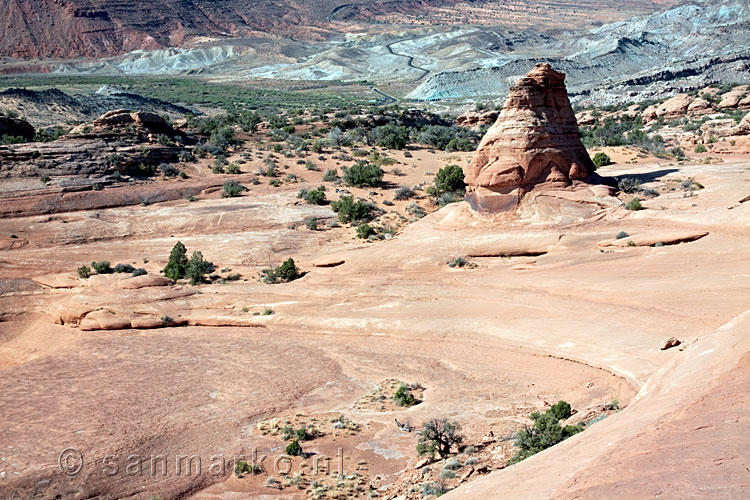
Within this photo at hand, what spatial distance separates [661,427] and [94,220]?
28.1 m

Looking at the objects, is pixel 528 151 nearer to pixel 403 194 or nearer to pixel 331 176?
pixel 403 194

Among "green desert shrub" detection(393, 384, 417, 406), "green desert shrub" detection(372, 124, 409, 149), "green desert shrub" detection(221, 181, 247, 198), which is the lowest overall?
"green desert shrub" detection(393, 384, 417, 406)

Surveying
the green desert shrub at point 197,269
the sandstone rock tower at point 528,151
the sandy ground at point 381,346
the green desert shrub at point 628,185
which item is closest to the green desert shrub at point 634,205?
the sandy ground at point 381,346

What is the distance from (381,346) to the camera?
18172 millimetres

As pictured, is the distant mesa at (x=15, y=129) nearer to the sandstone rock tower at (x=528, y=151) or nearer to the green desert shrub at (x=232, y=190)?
the green desert shrub at (x=232, y=190)

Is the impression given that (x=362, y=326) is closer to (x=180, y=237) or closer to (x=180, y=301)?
(x=180, y=301)

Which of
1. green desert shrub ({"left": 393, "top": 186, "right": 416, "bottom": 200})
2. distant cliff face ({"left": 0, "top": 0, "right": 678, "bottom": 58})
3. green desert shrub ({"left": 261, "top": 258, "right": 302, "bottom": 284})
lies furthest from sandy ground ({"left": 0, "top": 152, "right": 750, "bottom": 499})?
distant cliff face ({"left": 0, "top": 0, "right": 678, "bottom": 58})

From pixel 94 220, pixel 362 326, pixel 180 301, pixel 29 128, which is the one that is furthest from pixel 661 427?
pixel 29 128

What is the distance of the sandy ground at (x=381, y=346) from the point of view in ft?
36.5

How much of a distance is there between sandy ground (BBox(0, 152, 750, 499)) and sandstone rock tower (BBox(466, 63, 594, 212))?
1092mm

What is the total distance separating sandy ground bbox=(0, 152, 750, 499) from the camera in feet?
36.5

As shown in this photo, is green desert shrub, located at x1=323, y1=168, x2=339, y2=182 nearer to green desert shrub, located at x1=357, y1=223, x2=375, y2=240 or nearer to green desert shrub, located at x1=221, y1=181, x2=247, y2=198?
green desert shrub, located at x1=221, y1=181, x2=247, y2=198

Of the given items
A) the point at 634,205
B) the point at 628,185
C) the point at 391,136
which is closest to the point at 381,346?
the point at 634,205

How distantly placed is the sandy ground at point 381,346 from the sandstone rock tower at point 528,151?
1092 millimetres
